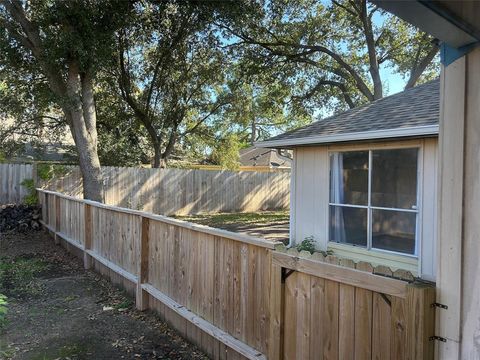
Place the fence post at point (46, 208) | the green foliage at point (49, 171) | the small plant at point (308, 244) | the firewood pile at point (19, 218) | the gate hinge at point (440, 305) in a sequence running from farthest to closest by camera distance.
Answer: the green foliage at point (49, 171), the firewood pile at point (19, 218), the fence post at point (46, 208), the small plant at point (308, 244), the gate hinge at point (440, 305)

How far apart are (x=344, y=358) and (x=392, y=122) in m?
5.48

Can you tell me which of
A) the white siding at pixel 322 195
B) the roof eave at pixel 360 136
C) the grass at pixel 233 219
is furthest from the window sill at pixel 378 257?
the grass at pixel 233 219

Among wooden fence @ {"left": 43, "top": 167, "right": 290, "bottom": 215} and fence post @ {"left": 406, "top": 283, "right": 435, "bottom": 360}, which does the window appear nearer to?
fence post @ {"left": 406, "top": 283, "right": 435, "bottom": 360}

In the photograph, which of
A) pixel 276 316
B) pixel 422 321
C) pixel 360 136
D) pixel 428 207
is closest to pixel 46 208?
pixel 360 136

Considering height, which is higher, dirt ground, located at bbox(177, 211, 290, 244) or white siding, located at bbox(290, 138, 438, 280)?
white siding, located at bbox(290, 138, 438, 280)

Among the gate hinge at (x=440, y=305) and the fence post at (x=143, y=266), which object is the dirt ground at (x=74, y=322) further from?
the gate hinge at (x=440, y=305)

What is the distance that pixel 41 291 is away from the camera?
581 cm

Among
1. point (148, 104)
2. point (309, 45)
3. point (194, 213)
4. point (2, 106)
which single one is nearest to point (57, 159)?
point (2, 106)

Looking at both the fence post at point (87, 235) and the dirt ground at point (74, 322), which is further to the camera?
the fence post at point (87, 235)

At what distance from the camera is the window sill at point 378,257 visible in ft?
21.2

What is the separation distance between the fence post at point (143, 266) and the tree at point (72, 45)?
6102mm

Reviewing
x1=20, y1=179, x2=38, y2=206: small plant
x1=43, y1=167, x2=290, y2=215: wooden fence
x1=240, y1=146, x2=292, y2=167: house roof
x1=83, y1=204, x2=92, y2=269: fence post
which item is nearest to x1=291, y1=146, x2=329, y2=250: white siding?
x1=83, y1=204, x2=92, y2=269: fence post

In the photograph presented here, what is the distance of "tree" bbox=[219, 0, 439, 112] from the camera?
50.3ft

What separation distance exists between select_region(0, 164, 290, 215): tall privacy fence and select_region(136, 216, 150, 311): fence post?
883 cm
